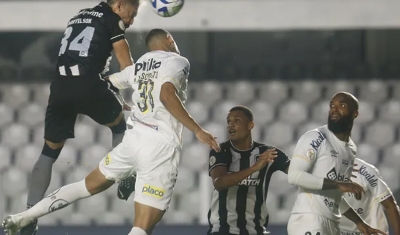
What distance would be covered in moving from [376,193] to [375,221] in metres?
0.21

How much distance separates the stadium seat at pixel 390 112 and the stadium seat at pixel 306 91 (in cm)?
65

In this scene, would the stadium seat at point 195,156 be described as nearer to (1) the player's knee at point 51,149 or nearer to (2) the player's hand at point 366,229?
(1) the player's knee at point 51,149

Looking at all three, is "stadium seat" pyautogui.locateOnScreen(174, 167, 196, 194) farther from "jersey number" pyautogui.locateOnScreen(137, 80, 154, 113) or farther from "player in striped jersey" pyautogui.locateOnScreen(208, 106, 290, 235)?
"jersey number" pyautogui.locateOnScreen(137, 80, 154, 113)

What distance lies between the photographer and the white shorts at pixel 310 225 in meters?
5.12

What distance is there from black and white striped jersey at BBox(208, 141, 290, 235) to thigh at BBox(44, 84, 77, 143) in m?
0.96

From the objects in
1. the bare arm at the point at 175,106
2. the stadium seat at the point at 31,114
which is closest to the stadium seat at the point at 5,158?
the stadium seat at the point at 31,114

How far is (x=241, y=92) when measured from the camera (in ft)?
28.4

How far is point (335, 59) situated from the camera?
27.8ft

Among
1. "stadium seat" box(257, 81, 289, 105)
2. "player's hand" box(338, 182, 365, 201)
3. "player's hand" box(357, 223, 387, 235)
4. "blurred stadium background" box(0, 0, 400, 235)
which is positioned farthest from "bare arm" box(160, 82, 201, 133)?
"stadium seat" box(257, 81, 289, 105)

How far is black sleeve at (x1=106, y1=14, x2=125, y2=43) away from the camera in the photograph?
5.64 meters

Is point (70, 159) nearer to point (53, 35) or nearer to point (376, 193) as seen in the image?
point (53, 35)

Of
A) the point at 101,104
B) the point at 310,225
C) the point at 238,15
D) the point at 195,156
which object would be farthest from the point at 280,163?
the point at 195,156

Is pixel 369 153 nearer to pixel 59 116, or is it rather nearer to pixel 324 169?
pixel 324 169

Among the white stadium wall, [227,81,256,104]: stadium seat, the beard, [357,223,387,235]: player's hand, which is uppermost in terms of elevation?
the white stadium wall
